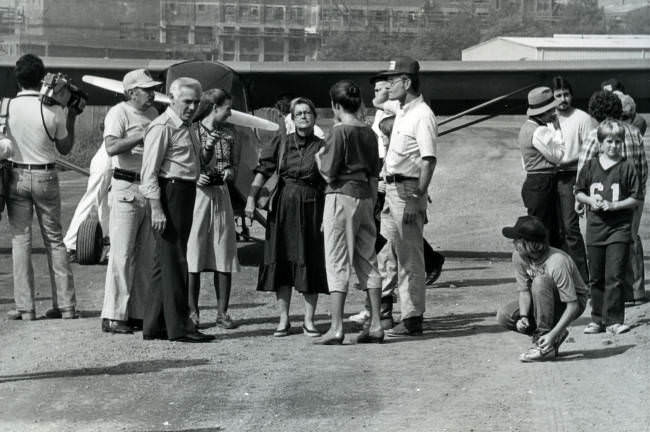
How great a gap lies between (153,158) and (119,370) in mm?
1740

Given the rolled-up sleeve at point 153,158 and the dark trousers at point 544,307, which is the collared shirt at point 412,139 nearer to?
the dark trousers at point 544,307

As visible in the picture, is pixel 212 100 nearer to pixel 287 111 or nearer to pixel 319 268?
pixel 319 268

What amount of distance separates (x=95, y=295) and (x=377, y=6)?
365ft

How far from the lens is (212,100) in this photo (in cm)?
969

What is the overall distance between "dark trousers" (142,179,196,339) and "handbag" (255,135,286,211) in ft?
2.23

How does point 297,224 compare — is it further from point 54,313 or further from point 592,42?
point 592,42

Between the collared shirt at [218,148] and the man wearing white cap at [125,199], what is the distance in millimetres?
549

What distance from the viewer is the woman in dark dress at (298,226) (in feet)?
30.2

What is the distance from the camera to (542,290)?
310 inches

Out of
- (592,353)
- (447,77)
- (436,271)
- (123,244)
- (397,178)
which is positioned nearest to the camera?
(592,353)

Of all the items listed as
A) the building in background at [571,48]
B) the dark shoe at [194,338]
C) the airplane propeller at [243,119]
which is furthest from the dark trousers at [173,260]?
the building in background at [571,48]

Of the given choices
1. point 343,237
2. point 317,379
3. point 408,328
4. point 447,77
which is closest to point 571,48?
point 447,77

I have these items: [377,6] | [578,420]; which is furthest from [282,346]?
[377,6]

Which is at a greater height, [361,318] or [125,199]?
[125,199]
